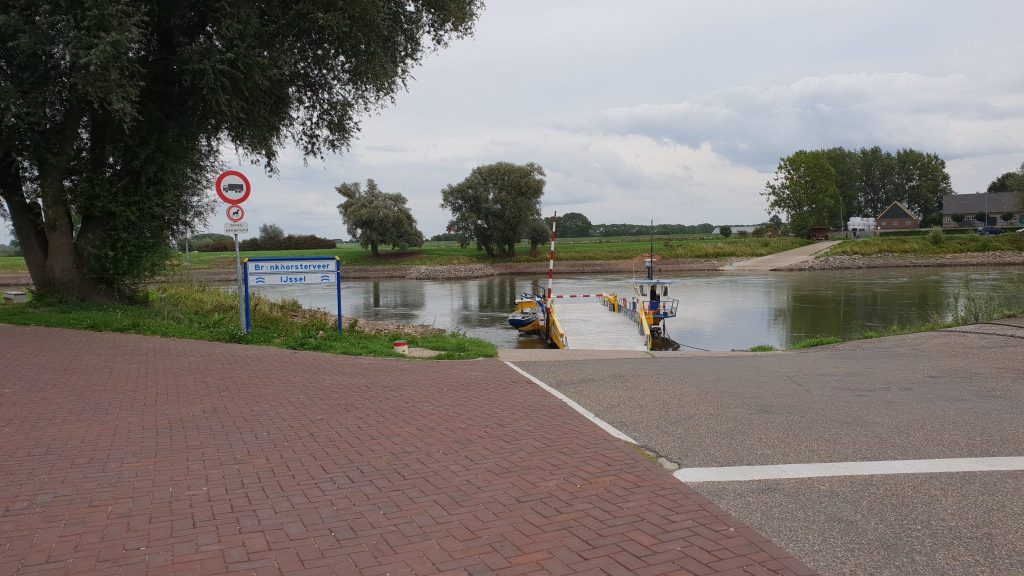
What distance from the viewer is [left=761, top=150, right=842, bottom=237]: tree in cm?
9050

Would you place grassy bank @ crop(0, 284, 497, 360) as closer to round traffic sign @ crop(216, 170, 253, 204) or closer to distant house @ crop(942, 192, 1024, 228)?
round traffic sign @ crop(216, 170, 253, 204)

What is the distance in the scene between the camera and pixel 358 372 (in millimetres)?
9414

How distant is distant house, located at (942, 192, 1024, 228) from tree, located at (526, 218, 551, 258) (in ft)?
235

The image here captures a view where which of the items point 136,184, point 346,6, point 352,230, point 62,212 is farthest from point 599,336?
point 352,230

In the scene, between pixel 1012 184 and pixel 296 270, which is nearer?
pixel 296 270

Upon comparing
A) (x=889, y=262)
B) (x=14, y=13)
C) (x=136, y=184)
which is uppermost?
(x=14, y=13)

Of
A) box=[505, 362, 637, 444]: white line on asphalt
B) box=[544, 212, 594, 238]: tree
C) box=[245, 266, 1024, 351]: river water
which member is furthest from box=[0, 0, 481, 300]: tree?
box=[544, 212, 594, 238]: tree

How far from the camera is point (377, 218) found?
226 ft

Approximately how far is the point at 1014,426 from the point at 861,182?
5165 inches

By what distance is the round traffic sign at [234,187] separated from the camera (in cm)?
1220

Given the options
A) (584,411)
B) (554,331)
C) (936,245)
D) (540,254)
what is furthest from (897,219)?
(584,411)

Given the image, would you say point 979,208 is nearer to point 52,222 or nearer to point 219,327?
point 219,327

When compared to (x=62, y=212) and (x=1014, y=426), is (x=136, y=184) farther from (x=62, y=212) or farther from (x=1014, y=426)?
(x=1014, y=426)

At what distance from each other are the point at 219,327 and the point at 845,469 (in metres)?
11.7
